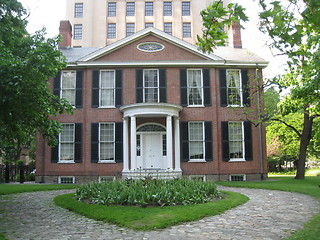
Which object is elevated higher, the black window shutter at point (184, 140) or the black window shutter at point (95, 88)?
the black window shutter at point (95, 88)

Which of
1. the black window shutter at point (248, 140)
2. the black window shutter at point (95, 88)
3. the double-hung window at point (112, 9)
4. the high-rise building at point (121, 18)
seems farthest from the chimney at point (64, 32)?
the double-hung window at point (112, 9)

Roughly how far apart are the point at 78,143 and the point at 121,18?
26.0m

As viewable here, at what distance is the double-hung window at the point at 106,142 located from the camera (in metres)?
19.1

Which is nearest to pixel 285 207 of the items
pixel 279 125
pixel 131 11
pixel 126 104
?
pixel 126 104

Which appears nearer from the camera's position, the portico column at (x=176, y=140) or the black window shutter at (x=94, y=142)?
the portico column at (x=176, y=140)

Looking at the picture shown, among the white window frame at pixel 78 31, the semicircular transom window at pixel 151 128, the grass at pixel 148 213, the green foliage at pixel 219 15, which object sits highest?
the white window frame at pixel 78 31

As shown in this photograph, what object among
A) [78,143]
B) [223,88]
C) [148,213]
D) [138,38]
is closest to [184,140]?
[223,88]

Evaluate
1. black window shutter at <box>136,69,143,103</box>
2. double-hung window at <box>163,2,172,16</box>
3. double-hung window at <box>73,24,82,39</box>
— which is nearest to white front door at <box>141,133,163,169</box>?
black window shutter at <box>136,69,143,103</box>

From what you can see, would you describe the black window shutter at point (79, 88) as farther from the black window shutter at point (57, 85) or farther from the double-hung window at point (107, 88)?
the double-hung window at point (107, 88)

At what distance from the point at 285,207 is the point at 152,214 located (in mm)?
4185

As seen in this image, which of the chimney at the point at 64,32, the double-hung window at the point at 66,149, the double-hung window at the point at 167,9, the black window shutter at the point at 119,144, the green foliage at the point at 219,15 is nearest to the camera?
the green foliage at the point at 219,15

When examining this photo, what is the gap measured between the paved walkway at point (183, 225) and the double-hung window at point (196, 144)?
8.82 metres

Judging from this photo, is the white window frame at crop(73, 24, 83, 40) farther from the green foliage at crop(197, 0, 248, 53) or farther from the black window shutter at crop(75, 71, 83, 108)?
the green foliage at crop(197, 0, 248, 53)

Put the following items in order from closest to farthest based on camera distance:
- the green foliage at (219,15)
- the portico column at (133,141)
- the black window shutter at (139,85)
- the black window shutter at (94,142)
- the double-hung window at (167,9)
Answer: the green foliage at (219,15)
the portico column at (133,141)
the black window shutter at (94,142)
the black window shutter at (139,85)
the double-hung window at (167,9)
